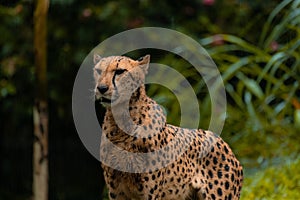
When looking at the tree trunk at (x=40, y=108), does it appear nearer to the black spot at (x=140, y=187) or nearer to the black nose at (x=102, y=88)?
the black spot at (x=140, y=187)

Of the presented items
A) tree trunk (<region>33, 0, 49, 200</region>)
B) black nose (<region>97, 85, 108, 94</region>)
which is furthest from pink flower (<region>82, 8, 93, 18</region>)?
black nose (<region>97, 85, 108, 94</region>)

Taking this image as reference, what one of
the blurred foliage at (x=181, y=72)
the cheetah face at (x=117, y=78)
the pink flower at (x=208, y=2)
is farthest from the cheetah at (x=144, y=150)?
the pink flower at (x=208, y=2)

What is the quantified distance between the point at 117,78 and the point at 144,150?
34 centimetres

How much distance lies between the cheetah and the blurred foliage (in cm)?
156

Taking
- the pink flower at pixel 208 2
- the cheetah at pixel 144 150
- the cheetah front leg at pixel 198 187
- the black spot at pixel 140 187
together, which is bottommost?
the cheetah front leg at pixel 198 187

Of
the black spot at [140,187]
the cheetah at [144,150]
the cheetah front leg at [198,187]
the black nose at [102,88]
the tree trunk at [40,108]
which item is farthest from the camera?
the tree trunk at [40,108]

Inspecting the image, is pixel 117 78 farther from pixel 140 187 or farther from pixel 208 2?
pixel 208 2

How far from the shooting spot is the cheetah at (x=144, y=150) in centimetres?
279

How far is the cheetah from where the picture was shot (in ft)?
9.16

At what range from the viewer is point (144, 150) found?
293 centimetres

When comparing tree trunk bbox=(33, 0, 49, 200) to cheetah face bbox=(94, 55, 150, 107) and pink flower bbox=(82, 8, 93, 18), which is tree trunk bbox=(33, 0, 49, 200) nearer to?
cheetah face bbox=(94, 55, 150, 107)

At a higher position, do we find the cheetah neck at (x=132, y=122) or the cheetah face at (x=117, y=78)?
Result: the cheetah face at (x=117, y=78)

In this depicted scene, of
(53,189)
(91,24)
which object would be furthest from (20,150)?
(91,24)

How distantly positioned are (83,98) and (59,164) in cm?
345
